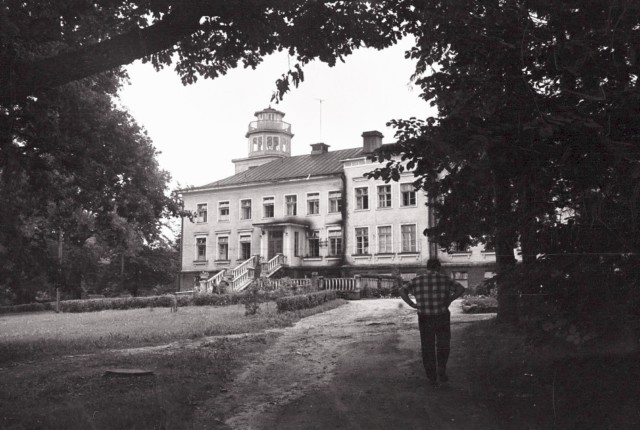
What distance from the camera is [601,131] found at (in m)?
5.57

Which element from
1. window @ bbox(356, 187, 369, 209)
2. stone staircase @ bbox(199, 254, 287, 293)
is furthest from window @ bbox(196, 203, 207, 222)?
window @ bbox(356, 187, 369, 209)

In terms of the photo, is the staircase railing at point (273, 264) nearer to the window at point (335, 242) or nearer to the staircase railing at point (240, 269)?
the staircase railing at point (240, 269)

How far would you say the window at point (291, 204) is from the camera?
156ft

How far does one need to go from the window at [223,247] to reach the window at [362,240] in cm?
1221

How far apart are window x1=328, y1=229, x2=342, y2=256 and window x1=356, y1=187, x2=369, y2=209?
101 inches

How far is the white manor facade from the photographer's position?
42.2 meters

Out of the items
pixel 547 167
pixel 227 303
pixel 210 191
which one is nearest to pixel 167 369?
pixel 547 167

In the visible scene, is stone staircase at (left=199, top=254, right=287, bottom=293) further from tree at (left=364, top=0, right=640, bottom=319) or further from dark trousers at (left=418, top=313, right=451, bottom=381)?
tree at (left=364, top=0, right=640, bottom=319)

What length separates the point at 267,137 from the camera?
7581cm

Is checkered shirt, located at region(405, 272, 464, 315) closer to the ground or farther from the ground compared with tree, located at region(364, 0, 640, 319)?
closer to the ground

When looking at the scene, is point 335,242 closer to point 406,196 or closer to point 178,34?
point 406,196

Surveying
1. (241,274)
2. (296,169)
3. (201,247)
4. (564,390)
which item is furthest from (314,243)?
(564,390)

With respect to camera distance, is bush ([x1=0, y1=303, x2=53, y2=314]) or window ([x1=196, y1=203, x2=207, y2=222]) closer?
bush ([x1=0, y1=303, x2=53, y2=314])

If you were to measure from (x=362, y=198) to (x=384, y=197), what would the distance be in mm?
1704
